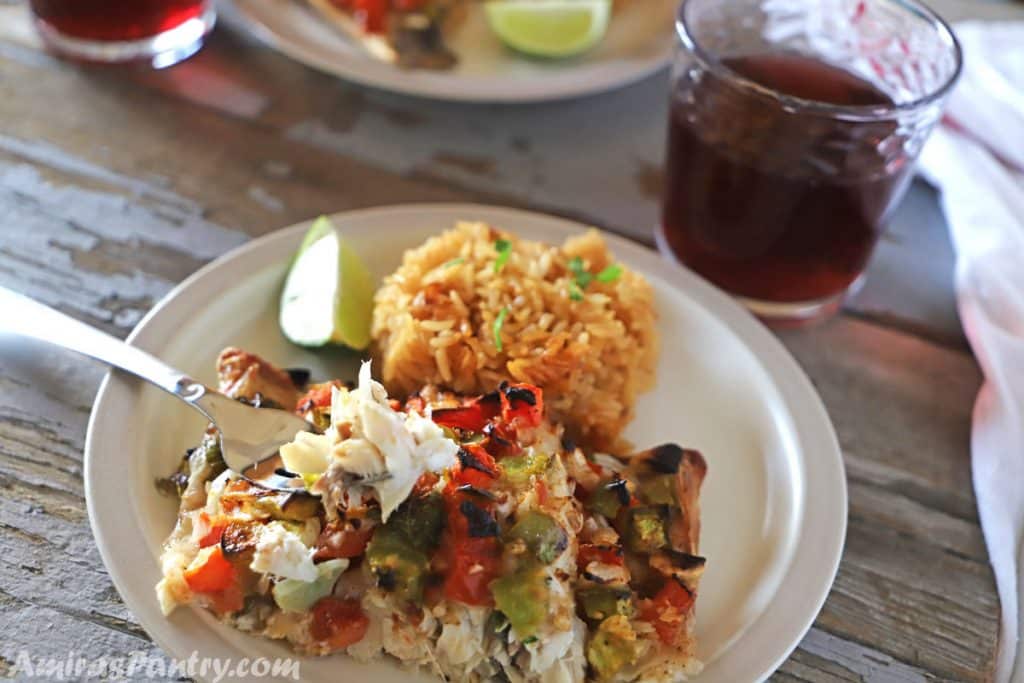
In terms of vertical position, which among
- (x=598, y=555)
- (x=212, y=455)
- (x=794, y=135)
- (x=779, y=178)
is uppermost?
(x=794, y=135)

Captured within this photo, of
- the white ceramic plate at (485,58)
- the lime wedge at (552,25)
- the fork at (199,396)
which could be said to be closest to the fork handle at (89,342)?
the fork at (199,396)

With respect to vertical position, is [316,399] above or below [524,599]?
below

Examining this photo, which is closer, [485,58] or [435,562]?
[435,562]

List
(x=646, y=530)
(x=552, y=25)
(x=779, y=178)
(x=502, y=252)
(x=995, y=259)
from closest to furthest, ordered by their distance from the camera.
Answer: (x=646, y=530)
(x=502, y=252)
(x=779, y=178)
(x=995, y=259)
(x=552, y=25)

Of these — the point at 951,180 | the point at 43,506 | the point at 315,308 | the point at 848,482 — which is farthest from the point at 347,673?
the point at 951,180

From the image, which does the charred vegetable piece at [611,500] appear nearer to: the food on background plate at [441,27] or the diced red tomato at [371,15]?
the food on background plate at [441,27]

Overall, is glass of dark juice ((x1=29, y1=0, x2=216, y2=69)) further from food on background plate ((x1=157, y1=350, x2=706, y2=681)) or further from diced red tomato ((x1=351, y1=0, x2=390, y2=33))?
food on background plate ((x1=157, y1=350, x2=706, y2=681))

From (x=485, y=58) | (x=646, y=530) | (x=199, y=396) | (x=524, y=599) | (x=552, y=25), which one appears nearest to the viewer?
(x=524, y=599)

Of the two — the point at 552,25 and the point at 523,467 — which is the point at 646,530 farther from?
the point at 552,25

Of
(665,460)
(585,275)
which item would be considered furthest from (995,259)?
(665,460)
